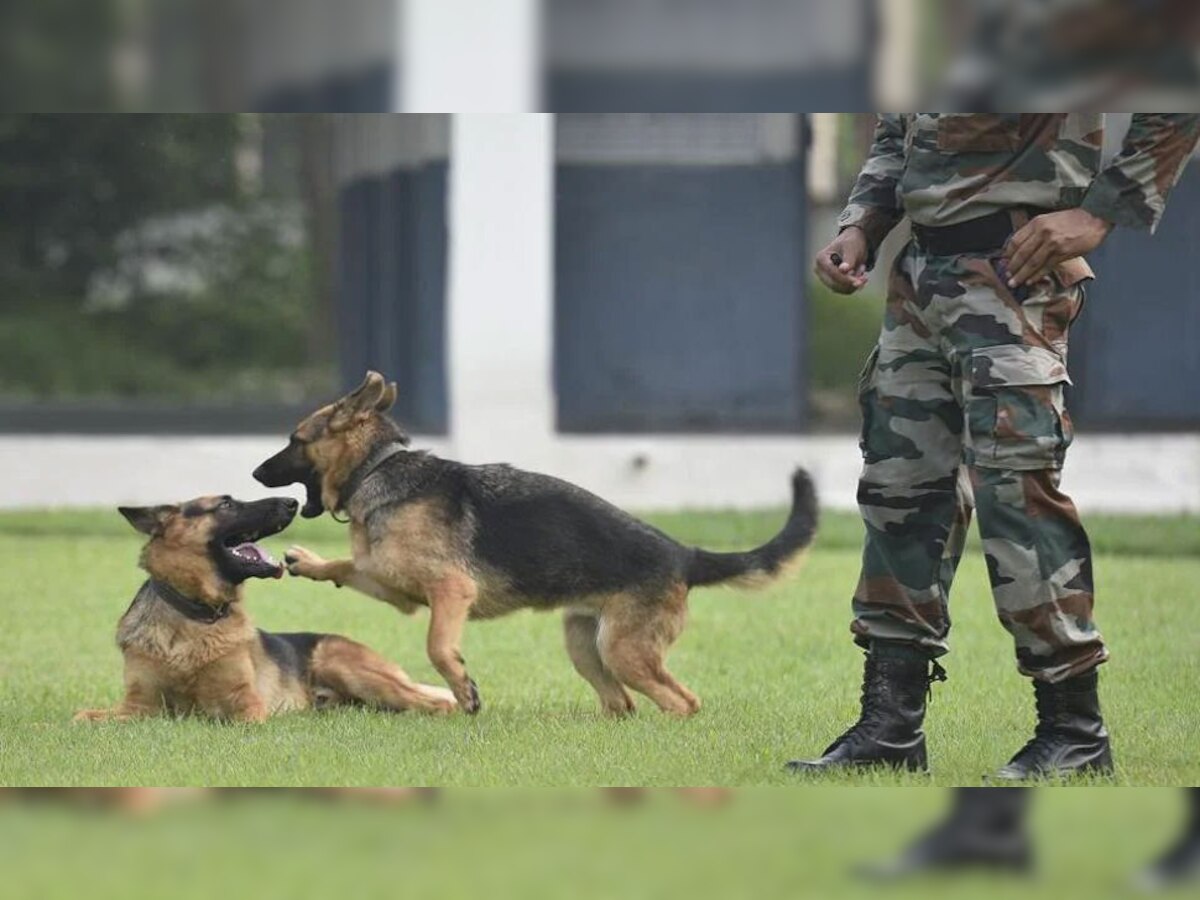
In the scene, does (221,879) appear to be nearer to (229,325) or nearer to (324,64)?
(324,64)

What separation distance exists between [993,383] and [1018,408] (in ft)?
0.23

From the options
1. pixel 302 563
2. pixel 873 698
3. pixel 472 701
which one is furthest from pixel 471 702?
pixel 873 698

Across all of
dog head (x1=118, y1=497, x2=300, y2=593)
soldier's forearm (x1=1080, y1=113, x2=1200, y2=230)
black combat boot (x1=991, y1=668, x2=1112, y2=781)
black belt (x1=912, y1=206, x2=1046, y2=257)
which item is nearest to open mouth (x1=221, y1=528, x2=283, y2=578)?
dog head (x1=118, y1=497, x2=300, y2=593)

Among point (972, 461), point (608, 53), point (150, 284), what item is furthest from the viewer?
point (150, 284)

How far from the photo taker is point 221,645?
511 centimetres

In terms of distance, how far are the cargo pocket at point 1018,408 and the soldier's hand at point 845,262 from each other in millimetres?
431

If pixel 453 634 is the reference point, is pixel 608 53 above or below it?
above

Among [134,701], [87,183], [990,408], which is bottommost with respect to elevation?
[134,701]

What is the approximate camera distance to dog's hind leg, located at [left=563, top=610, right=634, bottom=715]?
4.83 metres

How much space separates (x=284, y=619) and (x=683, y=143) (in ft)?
5.36

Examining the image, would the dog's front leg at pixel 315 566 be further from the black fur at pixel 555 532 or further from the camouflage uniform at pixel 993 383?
the camouflage uniform at pixel 993 383

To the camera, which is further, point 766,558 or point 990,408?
point 766,558

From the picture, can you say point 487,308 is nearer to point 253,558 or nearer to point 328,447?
point 328,447

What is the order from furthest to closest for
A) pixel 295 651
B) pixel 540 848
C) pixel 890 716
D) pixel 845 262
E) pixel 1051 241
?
pixel 295 651 < pixel 845 262 < pixel 890 716 < pixel 1051 241 < pixel 540 848
